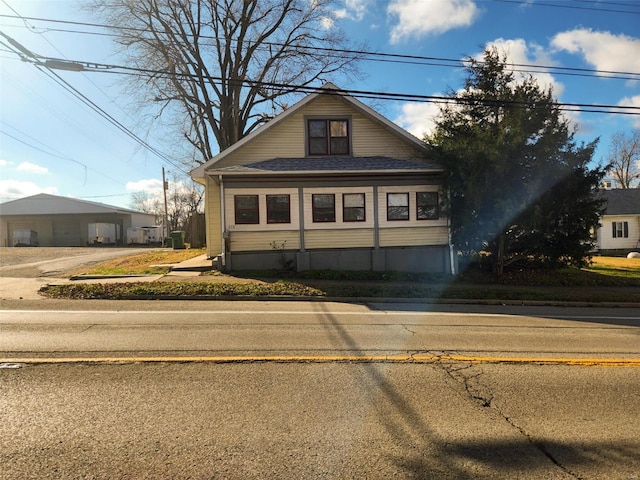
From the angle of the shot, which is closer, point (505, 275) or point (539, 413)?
point (539, 413)

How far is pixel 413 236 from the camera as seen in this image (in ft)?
52.7

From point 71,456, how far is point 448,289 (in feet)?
35.6

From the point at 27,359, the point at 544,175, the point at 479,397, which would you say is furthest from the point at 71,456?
the point at 544,175

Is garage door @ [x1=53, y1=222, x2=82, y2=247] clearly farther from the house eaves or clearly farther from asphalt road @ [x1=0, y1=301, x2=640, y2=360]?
asphalt road @ [x1=0, y1=301, x2=640, y2=360]

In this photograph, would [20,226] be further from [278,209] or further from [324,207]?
[324,207]

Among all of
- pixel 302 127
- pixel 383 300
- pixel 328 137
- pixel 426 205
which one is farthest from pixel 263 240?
pixel 426 205

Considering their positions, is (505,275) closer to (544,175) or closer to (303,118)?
(544,175)

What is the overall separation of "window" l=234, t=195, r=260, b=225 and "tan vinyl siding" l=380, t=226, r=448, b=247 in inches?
193

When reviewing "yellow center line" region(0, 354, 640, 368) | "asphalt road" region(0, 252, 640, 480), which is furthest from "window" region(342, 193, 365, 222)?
"yellow center line" region(0, 354, 640, 368)

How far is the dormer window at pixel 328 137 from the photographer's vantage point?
55.4 ft

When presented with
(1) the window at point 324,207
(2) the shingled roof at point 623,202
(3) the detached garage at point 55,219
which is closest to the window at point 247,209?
(1) the window at point 324,207

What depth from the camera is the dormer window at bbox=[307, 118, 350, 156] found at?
16.9 metres

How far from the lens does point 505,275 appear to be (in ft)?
48.6

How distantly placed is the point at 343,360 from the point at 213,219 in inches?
513
